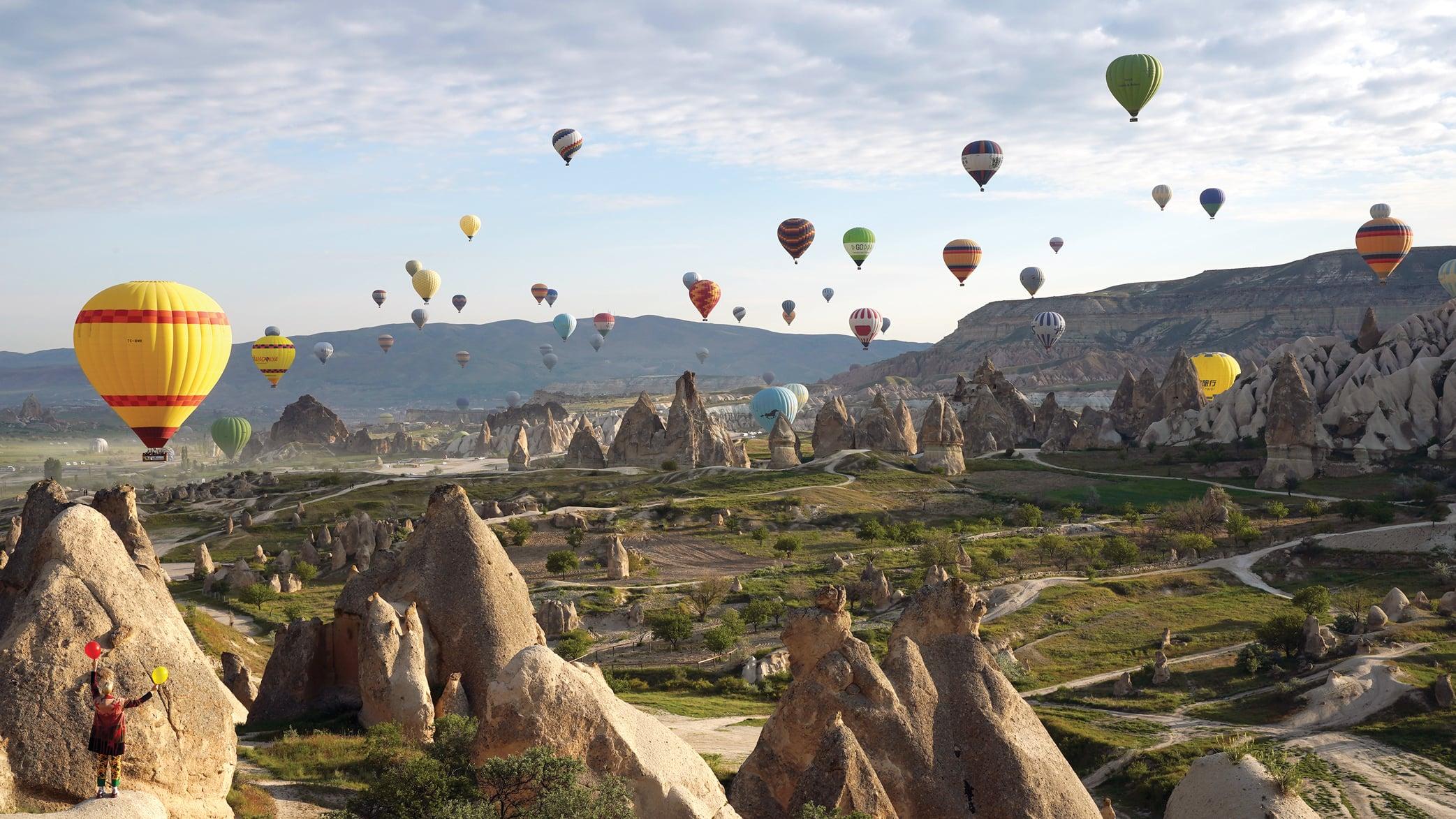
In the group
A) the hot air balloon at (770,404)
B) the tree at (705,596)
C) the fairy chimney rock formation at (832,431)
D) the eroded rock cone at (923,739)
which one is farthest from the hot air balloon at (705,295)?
the eroded rock cone at (923,739)

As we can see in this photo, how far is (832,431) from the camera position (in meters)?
A: 126

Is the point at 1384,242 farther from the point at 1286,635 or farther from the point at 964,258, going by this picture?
the point at 1286,635

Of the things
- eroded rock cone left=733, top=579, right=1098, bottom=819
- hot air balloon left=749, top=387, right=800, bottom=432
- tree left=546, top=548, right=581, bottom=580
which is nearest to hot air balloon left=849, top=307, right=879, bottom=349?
hot air balloon left=749, top=387, right=800, bottom=432

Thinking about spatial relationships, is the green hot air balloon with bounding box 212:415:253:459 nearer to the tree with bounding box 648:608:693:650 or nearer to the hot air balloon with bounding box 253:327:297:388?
the hot air balloon with bounding box 253:327:297:388

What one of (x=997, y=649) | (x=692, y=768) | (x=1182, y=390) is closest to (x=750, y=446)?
(x=1182, y=390)

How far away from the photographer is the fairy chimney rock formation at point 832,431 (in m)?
124

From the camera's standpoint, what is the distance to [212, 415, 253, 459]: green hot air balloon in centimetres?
17488

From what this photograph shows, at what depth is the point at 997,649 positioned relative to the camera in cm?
4572

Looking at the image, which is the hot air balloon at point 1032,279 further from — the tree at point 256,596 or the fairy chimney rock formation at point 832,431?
the tree at point 256,596

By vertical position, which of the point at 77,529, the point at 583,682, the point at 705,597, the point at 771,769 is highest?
the point at 77,529

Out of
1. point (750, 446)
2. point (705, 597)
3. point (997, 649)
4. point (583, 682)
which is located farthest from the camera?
point (750, 446)

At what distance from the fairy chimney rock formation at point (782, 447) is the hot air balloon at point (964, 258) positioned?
1235 inches

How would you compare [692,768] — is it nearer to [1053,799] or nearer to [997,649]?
[1053,799]

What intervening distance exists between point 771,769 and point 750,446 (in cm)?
14430
